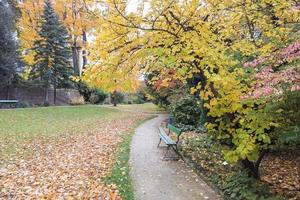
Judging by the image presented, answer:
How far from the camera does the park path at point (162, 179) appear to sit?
5.94 m

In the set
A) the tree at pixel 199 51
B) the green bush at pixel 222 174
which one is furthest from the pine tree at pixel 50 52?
the tree at pixel 199 51

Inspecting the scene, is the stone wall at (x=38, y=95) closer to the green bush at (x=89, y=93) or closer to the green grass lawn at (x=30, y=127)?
the green bush at (x=89, y=93)

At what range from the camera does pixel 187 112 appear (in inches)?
601

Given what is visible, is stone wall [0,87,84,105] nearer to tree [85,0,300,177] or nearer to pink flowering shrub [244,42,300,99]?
tree [85,0,300,177]

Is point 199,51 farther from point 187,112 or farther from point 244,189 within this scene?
point 187,112

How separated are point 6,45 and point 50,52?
13.7 feet

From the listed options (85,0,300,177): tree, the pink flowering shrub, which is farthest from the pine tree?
the pink flowering shrub

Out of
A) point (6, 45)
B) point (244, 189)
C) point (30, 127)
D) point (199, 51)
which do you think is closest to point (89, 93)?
point (6, 45)

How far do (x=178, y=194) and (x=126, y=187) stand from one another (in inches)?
44.3

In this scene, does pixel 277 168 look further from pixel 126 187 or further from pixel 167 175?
pixel 126 187

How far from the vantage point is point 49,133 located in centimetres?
1361

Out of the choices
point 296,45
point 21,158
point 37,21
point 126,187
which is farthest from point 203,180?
point 37,21

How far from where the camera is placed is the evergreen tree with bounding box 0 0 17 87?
22.4 meters

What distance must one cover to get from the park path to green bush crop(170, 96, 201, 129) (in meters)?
5.26
